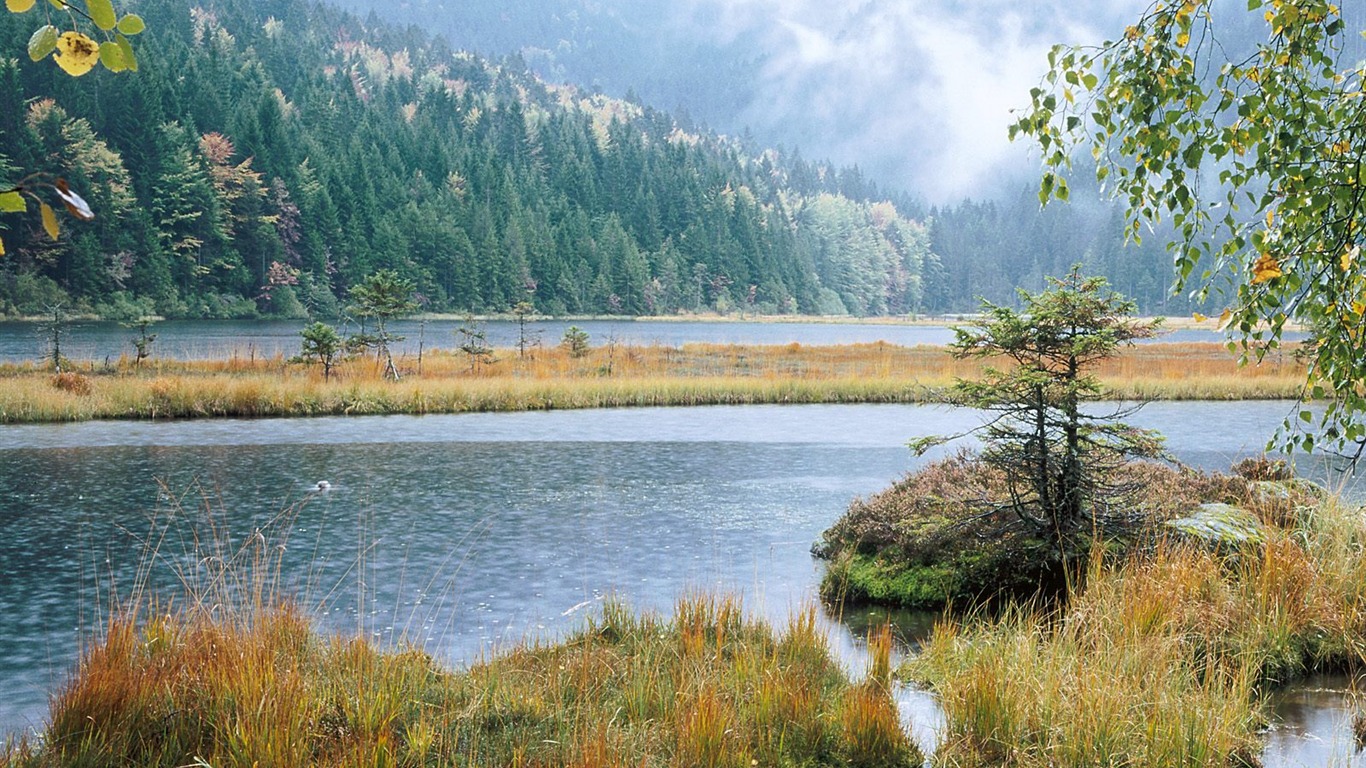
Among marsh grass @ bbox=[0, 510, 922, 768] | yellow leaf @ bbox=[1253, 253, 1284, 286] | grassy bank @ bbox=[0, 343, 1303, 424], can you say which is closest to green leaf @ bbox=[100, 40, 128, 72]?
marsh grass @ bbox=[0, 510, 922, 768]

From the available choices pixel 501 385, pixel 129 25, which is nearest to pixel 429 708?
pixel 129 25

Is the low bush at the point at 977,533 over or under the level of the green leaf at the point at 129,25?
under

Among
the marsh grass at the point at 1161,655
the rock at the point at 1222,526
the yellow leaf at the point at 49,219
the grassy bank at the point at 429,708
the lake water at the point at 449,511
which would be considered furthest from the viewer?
the lake water at the point at 449,511

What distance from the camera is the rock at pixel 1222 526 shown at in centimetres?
866

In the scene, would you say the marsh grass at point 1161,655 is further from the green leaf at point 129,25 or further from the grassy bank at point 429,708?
the green leaf at point 129,25

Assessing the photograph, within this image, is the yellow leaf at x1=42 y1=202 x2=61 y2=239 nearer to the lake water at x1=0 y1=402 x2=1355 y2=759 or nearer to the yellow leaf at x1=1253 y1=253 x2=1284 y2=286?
the yellow leaf at x1=1253 y1=253 x2=1284 y2=286

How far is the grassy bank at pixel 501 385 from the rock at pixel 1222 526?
11.7m

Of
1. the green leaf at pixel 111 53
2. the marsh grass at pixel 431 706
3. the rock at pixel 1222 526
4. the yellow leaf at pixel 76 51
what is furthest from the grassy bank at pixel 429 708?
the rock at pixel 1222 526

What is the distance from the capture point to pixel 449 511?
569 inches

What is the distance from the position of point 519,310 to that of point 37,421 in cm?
1796

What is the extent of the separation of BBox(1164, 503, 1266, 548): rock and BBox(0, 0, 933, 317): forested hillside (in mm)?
81788

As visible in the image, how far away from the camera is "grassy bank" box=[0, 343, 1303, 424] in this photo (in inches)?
1016

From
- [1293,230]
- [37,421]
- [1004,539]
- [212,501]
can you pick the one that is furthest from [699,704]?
[37,421]

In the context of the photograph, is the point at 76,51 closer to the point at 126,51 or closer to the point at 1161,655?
the point at 126,51
